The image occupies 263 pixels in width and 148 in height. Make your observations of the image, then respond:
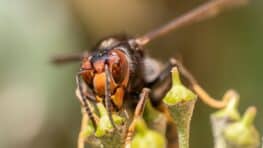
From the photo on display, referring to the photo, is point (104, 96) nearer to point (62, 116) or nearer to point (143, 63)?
point (143, 63)

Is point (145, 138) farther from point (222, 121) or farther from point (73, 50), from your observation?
point (73, 50)

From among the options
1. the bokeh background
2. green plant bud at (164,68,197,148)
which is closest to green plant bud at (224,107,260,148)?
green plant bud at (164,68,197,148)

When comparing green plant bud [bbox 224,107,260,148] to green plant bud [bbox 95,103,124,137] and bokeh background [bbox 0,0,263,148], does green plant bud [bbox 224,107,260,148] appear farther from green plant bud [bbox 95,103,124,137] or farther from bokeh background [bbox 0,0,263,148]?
bokeh background [bbox 0,0,263,148]

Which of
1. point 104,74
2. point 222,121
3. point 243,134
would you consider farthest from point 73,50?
point 243,134

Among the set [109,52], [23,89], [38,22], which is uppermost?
[38,22]

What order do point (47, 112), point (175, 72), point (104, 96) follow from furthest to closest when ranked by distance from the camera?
point (47, 112) → point (104, 96) → point (175, 72)

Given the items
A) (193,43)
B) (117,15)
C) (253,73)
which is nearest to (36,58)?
(117,15)

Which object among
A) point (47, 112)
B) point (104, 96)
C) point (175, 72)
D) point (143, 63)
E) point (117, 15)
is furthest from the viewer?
point (117, 15)
